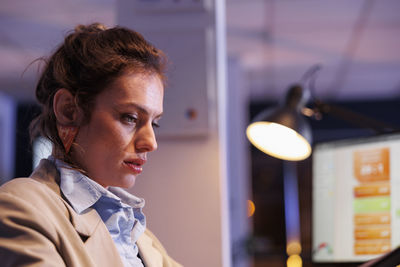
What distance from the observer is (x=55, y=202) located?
108 centimetres

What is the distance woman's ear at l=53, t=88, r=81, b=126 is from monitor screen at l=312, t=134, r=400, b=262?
3.63 feet

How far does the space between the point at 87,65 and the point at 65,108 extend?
109mm

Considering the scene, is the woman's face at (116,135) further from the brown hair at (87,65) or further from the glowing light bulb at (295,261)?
the glowing light bulb at (295,261)

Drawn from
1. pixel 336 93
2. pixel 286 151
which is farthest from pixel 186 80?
pixel 336 93

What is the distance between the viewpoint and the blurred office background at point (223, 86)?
6.70 ft

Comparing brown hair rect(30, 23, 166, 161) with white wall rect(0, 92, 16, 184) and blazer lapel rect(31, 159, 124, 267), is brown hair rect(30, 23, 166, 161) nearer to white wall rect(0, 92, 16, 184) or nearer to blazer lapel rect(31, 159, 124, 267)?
blazer lapel rect(31, 159, 124, 267)

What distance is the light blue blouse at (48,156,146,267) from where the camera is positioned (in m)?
1.15

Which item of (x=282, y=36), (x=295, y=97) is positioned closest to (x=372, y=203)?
(x=295, y=97)

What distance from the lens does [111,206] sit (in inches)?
48.5

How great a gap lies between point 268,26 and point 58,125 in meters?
3.67

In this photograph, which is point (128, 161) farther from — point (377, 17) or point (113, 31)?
point (377, 17)

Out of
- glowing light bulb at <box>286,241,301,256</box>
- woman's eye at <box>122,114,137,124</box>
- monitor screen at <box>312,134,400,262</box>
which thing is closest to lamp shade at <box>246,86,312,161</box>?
monitor screen at <box>312,134,400,262</box>

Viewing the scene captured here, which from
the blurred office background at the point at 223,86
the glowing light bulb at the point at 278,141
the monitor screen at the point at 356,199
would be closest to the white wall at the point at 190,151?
the blurred office background at the point at 223,86

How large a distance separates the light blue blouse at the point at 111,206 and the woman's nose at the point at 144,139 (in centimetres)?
12
